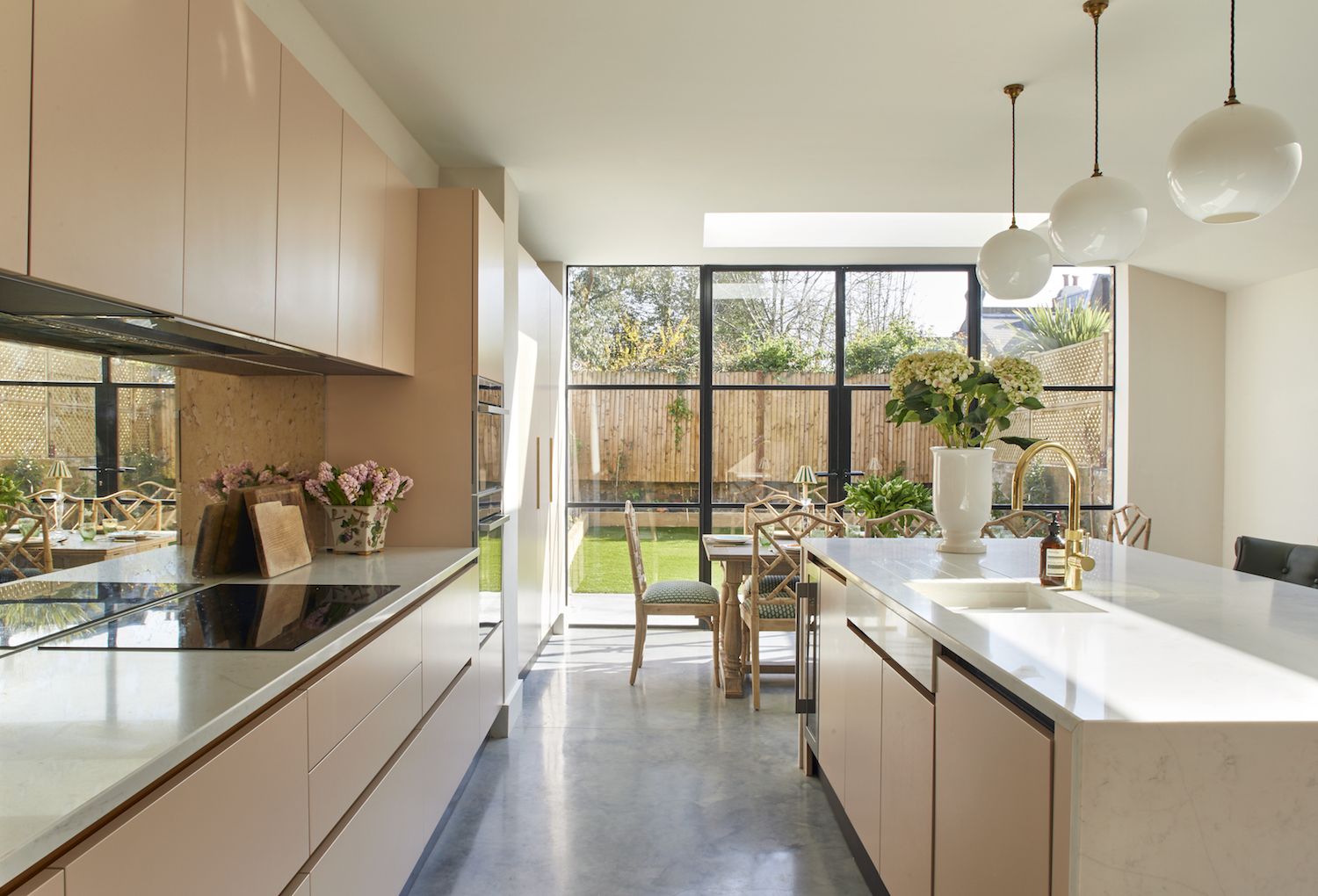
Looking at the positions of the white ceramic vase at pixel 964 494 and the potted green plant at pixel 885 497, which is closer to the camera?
the white ceramic vase at pixel 964 494

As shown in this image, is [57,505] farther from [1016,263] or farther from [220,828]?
[1016,263]

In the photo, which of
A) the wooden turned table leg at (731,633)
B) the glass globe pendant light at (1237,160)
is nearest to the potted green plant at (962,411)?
the glass globe pendant light at (1237,160)

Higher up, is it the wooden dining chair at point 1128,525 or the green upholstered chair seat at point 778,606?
the wooden dining chair at point 1128,525

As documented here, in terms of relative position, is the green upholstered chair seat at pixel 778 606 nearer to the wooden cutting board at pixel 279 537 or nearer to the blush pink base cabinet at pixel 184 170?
the wooden cutting board at pixel 279 537

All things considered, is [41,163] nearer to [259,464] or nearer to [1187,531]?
[259,464]

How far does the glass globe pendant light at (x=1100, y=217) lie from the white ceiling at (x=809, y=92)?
0.38 metres

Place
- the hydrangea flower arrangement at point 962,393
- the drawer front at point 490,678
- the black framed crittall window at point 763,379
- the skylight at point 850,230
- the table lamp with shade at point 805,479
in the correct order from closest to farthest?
the hydrangea flower arrangement at point 962,393 < the drawer front at point 490,678 < the skylight at point 850,230 < the table lamp with shade at point 805,479 < the black framed crittall window at point 763,379

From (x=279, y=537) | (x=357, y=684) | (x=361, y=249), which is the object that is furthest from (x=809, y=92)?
(x=357, y=684)

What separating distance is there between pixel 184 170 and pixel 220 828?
3.87 ft

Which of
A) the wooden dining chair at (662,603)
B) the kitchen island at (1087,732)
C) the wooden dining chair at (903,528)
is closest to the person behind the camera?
the kitchen island at (1087,732)

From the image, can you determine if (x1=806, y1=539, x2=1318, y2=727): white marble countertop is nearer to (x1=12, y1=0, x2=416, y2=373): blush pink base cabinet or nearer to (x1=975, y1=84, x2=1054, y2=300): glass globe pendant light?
(x1=975, y1=84, x2=1054, y2=300): glass globe pendant light

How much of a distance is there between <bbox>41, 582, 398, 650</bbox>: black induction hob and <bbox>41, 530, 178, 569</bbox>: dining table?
0.15 meters

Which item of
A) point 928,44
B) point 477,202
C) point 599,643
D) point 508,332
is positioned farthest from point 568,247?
point 928,44

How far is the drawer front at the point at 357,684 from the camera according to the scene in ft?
4.97
